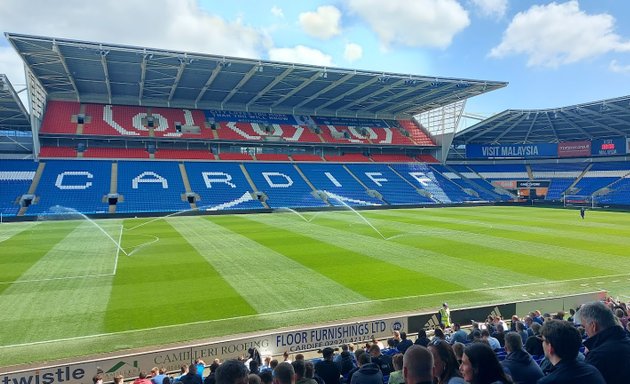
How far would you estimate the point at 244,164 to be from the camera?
56469 mm

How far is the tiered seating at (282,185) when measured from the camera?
161 feet

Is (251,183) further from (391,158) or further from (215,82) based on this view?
(391,158)

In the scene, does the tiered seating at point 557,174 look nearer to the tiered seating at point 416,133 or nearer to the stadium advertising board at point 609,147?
the stadium advertising board at point 609,147

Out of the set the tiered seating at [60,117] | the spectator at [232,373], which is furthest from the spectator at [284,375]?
the tiered seating at [60,117]

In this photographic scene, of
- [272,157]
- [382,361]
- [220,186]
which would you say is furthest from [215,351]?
[272,157]

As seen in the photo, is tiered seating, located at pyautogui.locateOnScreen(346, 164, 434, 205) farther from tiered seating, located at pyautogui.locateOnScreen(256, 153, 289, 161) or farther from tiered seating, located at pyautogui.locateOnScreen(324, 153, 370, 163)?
tiered seating, located at pyautogui.locateOnScreen(256, 153, 289, 161)

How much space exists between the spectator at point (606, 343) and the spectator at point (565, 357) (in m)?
0.50

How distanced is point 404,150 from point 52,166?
1910 inches

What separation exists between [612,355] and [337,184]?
5117 centimetres

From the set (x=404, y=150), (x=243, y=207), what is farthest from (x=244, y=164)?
(x=404, y=150)

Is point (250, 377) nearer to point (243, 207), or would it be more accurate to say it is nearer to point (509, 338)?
point (509, 338)

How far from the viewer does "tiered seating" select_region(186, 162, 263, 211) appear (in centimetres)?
4678

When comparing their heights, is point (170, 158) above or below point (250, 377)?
above

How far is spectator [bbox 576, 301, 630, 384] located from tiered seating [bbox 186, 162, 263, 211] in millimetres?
43476
